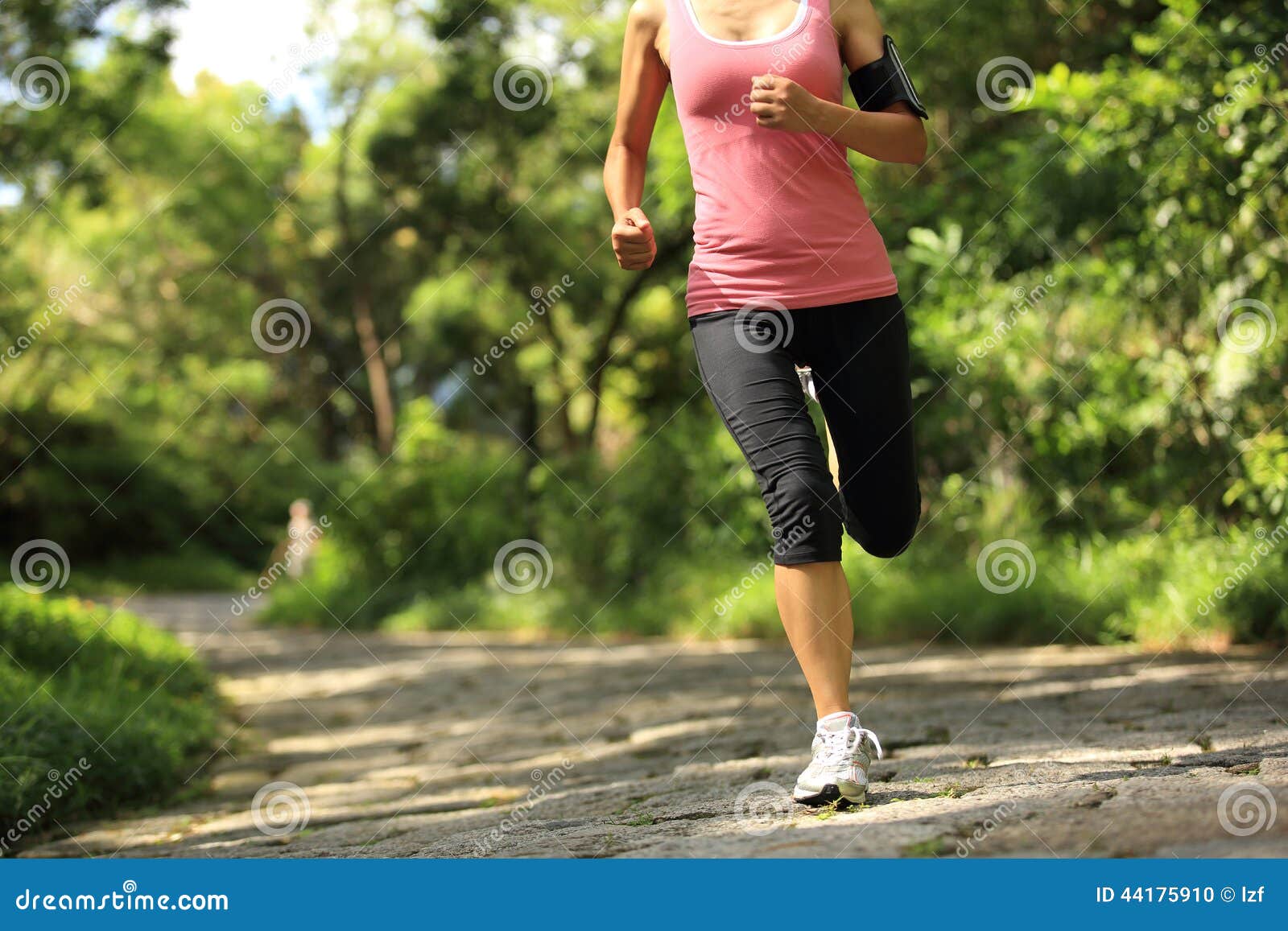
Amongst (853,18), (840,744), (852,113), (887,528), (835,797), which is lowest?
(835,797)

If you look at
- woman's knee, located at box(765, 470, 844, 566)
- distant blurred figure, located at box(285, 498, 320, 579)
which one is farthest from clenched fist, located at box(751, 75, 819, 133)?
distant blurred figure, located at box(285, 498, 320, 579)

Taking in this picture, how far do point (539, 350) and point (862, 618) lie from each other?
12714 mm

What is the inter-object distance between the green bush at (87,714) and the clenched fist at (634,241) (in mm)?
2695

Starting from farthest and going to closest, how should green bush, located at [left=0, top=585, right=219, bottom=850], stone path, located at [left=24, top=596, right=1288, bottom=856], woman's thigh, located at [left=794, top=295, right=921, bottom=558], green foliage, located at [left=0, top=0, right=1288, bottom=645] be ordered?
green foliage, located at [left=0, top=0, right=1288, bottom=645] < green bush, located at [left=0, top=585, right=219, bottom=850] < woman's thigh, located at [left=794, top=295, right=921, bottom=558] < stone path, located at [left=24, top=596, right=1288, bottom=856]

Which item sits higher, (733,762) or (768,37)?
(768,37)

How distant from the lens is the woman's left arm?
2.49m

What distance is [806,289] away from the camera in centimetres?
266

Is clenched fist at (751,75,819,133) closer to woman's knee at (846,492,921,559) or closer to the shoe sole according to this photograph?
woman's knee at (846,492,921,559)

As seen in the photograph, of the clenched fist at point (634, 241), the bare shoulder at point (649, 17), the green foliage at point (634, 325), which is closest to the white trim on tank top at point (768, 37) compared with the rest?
the bare shoulder at point (649, 17)

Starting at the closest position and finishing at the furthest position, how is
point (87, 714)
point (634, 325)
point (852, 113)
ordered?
1. point (852, 113)
2. point (87, 714)
3. point (634, 325)

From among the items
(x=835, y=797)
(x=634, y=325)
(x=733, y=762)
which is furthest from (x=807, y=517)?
(x=634, y=325)

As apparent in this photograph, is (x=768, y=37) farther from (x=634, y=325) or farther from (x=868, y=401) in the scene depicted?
(x=634, y=325)

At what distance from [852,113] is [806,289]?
0.37 metres

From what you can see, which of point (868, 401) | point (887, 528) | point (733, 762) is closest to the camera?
point (868, 401)
